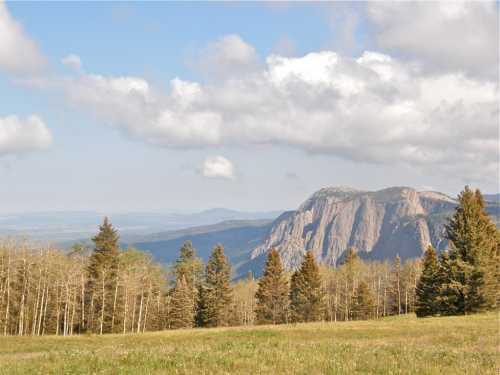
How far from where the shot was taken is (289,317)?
88.9m

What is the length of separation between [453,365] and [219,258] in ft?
228

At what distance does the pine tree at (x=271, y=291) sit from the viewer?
85.2 meters

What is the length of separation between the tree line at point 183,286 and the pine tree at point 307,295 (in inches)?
7.0

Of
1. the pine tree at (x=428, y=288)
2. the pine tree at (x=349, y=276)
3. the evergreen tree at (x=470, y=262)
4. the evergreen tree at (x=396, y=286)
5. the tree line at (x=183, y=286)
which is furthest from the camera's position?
the evergreen tree at (x=396, y=286)

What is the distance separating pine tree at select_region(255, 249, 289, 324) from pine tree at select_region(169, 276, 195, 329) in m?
13.0

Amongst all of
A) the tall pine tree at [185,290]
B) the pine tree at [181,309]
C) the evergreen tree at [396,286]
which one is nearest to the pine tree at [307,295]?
the pine tree at [181,309]

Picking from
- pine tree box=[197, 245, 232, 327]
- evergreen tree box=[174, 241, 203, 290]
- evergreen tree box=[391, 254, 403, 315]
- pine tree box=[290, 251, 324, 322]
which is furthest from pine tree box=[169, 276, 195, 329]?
evergreen tree box=[391, 254, 403, 315]

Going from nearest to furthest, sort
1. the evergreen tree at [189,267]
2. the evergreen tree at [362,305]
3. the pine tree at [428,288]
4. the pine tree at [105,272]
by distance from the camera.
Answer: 1. the pine tree at [428,288]
2. the pine tree at [105,272]
3. the evergreen tree at [362,305]
4. the evergreen tree at [189,267]

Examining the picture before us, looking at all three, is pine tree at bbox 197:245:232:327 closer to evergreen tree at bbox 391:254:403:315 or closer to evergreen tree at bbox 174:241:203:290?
evergreen tree at bbox 174:241:203:290

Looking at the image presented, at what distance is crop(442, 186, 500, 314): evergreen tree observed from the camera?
50.0 m

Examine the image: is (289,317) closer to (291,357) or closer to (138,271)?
(138,271)

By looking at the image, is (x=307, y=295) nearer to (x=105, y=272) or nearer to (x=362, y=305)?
(x=362, y=305)

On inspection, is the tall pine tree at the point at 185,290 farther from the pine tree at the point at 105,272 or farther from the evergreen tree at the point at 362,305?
the evergreen tree at the point at 362,305

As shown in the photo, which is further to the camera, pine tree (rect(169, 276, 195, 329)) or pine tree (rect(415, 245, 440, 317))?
pine tree (rect(169, 276, 195, 329))
